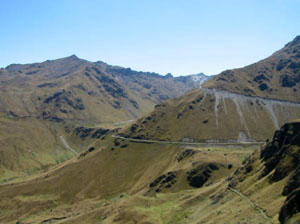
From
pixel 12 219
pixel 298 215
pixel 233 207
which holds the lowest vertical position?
pixel 12 219

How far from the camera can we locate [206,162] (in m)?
174

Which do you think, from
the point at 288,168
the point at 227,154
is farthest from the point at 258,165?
the point at 227,154

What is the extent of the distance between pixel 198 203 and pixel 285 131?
134ft

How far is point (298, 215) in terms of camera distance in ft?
164

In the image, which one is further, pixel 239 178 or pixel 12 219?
pixel 12 219

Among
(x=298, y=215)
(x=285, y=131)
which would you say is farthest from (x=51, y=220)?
(x=298, y=215)

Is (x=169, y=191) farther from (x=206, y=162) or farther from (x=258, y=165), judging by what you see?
(x=258, y=165)

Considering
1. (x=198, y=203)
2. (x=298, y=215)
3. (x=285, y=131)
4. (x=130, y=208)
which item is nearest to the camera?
(x=298, y=215)

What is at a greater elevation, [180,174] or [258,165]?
[258,165]

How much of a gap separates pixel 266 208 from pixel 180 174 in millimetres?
111570

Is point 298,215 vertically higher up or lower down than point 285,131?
lower down

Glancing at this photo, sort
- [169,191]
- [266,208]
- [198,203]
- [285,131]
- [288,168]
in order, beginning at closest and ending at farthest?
[266,208] → [288,168] → [285,131] → [198,203] → [169,191]

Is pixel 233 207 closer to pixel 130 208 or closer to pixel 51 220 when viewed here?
pixel 130 208

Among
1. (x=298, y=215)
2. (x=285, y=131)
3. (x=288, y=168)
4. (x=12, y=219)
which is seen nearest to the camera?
(x=298, y=215)
